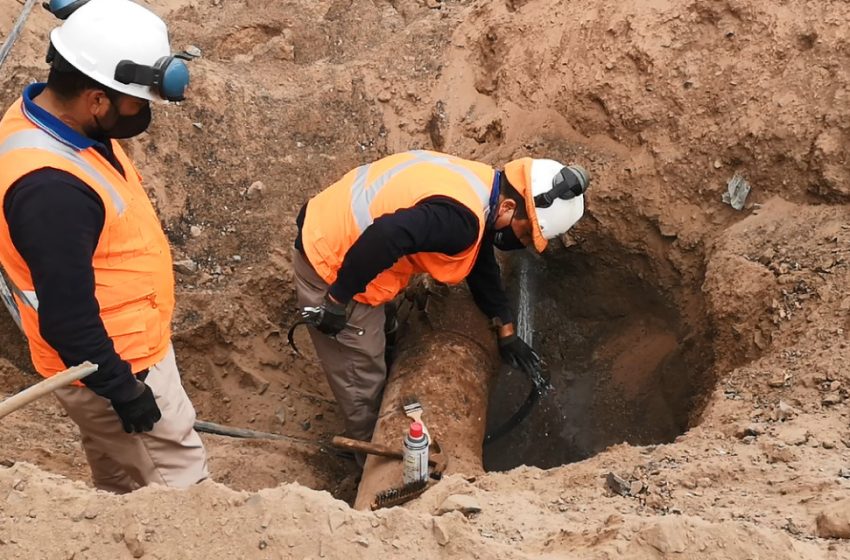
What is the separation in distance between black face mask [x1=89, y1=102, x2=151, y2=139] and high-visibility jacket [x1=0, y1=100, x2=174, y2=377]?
0.08 metres

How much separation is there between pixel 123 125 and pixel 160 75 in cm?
21

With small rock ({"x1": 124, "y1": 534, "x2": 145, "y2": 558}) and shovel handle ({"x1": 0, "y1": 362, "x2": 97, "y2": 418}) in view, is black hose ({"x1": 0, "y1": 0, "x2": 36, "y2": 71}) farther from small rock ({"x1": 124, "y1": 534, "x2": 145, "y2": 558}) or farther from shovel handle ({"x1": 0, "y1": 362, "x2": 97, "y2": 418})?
small rock ({"x1": 124, "y1": 534, "x2": 145, "y2": 558})

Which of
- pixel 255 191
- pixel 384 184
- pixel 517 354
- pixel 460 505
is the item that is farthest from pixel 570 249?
pixel 460 505

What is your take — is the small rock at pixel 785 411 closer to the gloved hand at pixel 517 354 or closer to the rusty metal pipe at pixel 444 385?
the rusty metal pipe at pixel 444 385

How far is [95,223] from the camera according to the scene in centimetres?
222

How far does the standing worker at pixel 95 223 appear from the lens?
214cm

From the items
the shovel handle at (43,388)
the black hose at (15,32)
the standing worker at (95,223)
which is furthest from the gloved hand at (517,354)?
the black hose at (15,32)

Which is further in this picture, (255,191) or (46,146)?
(255,191)

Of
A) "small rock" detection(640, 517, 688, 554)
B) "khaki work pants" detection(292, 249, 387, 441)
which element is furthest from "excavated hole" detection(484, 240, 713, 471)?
"small rock" detection(640, 517, 688, 554)

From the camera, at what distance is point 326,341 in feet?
11.9

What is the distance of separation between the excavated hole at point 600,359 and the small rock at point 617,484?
1.55m

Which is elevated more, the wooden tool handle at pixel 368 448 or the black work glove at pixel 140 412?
the black work glove at pixel 140 412

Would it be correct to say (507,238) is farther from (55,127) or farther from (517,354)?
→ (55,127)

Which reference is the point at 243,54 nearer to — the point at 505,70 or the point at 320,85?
the point at 320,85
